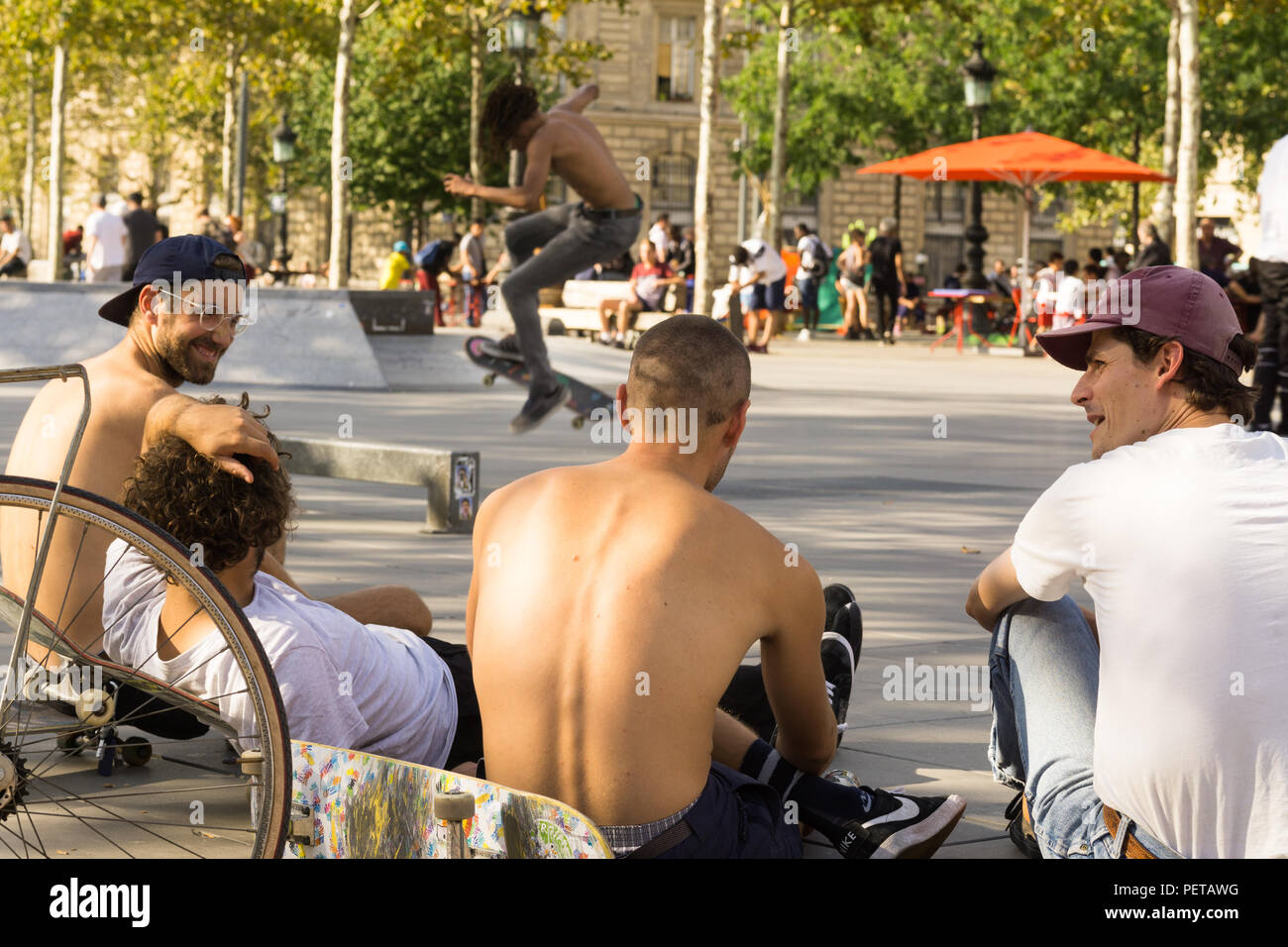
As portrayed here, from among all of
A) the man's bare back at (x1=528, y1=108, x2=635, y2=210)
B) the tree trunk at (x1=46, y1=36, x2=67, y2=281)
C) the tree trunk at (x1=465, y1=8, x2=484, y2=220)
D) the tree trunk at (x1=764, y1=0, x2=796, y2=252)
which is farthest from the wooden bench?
the man's bare back at (x1=528, y1=108, x2=635, y2=210)

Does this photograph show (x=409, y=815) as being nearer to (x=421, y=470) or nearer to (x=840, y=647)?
(x=840, y=647)

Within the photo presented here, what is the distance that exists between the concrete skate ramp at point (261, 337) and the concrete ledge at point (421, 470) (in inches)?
354

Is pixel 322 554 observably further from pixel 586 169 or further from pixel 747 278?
pixel 747 278

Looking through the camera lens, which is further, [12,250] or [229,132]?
[229,132]

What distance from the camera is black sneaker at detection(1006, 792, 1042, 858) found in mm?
3838

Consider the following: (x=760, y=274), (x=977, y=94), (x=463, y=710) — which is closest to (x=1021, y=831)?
(x=463, y=710)

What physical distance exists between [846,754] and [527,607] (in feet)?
6.34

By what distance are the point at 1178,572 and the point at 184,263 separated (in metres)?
2.40

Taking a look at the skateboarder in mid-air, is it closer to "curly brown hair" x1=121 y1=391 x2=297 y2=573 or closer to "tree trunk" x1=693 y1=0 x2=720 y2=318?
"curly brown hair" x1=121 y1=391 x2=297 y2=573

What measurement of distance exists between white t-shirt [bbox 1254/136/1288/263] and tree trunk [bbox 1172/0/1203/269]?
13.8 metres

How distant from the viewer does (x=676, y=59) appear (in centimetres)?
5562

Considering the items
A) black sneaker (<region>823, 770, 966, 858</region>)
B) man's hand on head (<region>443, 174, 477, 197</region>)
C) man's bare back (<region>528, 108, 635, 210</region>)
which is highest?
man's bare back (<region>528, 108, 635, 210</region>)

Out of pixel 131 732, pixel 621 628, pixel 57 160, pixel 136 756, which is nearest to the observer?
pixel 621 628
